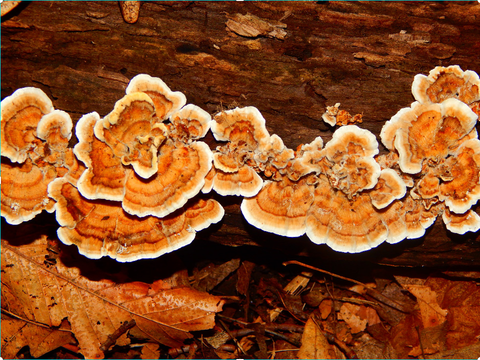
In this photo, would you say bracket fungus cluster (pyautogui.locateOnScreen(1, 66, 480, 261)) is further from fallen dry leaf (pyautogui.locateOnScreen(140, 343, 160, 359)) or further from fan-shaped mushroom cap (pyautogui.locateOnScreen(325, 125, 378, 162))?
fallen dry leaf (pyautogui.locateOnScreen(140, 343, 160, 359))

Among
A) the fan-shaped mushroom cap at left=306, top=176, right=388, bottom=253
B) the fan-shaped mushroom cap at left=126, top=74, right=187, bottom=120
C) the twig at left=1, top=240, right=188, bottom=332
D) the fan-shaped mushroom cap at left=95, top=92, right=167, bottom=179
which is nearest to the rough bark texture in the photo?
the fan-shaped mushroom cap at left=126, top=74, right=187, bottom=120

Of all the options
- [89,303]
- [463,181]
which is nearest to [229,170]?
[463,181]

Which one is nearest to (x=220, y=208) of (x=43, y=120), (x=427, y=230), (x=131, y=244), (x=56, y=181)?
(x=131, y=244)

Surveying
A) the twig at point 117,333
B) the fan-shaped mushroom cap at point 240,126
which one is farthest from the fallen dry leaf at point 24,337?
the fan-shaped mushroom cap at point 240,126

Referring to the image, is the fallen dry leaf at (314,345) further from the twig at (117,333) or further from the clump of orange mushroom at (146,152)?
the clump of orange mushroom at (146,152)

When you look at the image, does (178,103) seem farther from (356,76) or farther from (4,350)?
(4,350)
